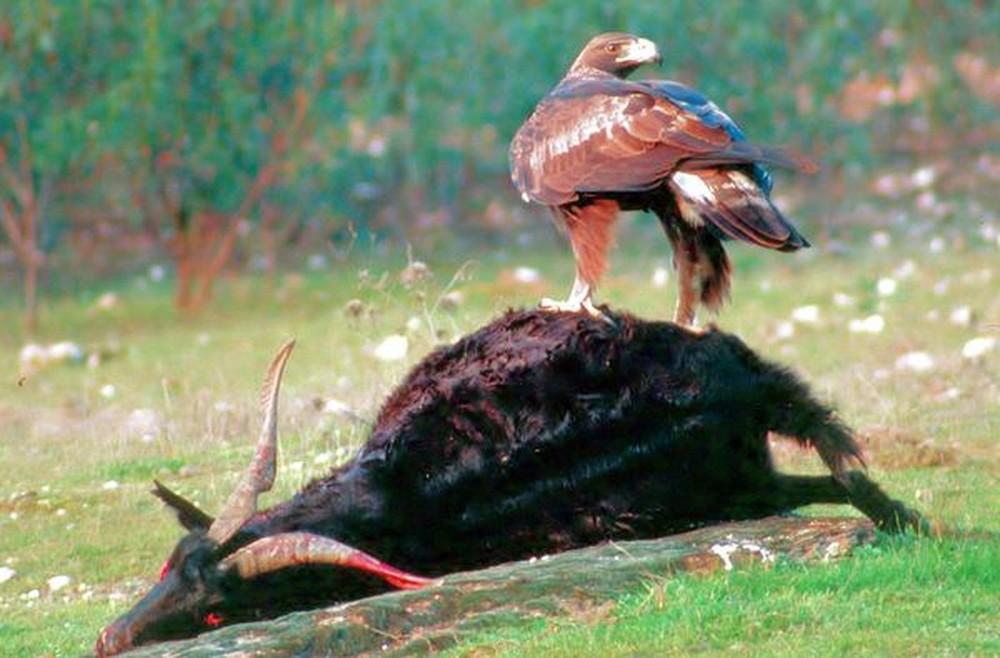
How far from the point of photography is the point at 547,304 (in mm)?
8180

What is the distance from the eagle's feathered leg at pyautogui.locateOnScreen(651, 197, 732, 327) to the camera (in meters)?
8.62

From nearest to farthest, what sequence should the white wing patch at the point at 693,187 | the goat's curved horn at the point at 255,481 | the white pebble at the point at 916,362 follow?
the goat's curved horn at the point at 255,481 → the white wing patch at the point at 693,187 → the white pebble at the point at 916,362

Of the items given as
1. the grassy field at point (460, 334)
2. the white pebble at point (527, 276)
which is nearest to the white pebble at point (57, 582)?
the grassy field at point (460, 334)

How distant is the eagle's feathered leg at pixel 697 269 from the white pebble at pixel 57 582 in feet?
10.2

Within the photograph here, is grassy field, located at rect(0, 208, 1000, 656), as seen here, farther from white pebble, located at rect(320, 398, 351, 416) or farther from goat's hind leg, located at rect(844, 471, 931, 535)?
goat's hind leg, located at rect(844, 471, 931, 535)

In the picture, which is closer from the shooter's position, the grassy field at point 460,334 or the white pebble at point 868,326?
the grassy field at point 460,334

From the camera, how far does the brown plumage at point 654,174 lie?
25.9 ft

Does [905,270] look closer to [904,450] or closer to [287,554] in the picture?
[904,450]

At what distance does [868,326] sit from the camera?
16844 mm

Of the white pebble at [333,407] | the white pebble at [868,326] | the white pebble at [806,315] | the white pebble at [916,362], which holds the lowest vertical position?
the white pebble at [916,362]

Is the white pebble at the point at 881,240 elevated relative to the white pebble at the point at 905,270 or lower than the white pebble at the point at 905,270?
elevated

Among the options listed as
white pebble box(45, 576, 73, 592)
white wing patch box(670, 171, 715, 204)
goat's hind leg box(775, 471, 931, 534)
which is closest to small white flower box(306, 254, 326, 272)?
white pebble box(45, 576, 73, 592)

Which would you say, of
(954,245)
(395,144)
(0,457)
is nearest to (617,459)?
(0,457)

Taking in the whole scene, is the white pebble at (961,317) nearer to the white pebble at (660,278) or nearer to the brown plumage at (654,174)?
the white pebble at (660,278)
